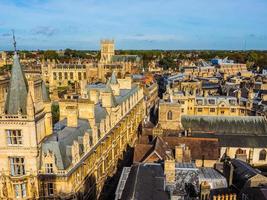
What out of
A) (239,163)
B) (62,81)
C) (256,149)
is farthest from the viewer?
(62,81)

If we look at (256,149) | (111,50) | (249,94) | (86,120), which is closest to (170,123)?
(256,149)

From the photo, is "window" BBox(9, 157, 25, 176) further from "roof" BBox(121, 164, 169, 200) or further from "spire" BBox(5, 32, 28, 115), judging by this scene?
"roof" BBox(121, 164, 169, 200)

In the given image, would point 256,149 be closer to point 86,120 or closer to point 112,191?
point 112,191

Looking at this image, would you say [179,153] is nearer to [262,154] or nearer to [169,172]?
[169,172]

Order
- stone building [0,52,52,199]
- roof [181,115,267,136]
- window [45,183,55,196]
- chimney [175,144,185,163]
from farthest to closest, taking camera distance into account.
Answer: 1. roof [181,115,267,136]
2. chimney [175,144,185,163]
3. window [45,183,55,196]
4. stone building [0,52,52,199]

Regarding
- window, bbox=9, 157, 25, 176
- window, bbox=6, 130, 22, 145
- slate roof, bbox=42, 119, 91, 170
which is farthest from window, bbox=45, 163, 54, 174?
window, bbox=6, 130, 22, 145

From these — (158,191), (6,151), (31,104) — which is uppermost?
(31,104)

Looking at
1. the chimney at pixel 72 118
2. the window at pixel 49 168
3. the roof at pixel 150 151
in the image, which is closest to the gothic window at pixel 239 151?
the roof at pixel 150 151
